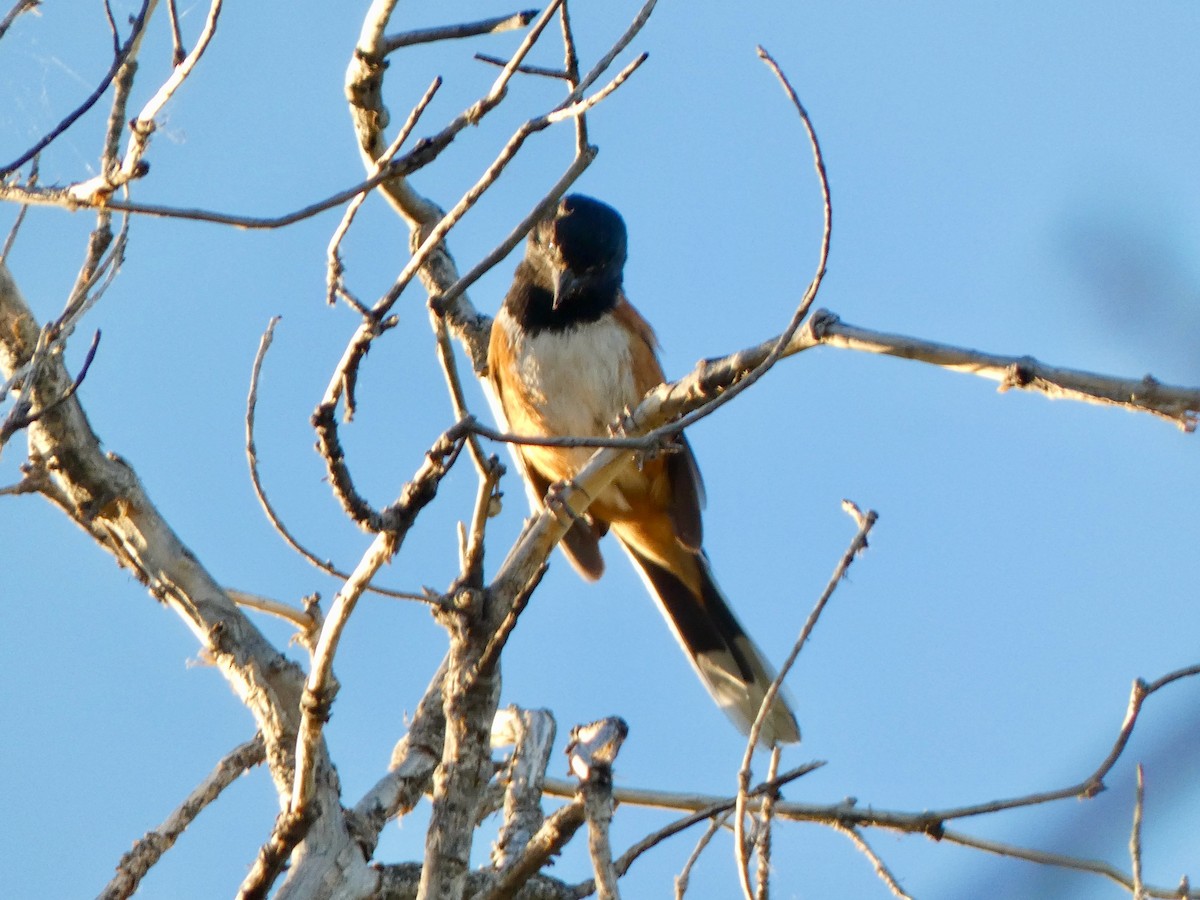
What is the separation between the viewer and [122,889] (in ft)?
8.71

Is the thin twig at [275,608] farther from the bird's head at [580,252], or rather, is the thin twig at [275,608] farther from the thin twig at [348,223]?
the bird's head at [580,252]

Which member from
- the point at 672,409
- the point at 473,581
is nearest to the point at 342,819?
the point at 473,581

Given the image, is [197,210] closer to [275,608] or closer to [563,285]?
[275,608]

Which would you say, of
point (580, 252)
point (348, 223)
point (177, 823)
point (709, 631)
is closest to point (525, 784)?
point (177, 823)

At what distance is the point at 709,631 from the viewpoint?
491 cm

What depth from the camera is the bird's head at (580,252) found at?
468cm

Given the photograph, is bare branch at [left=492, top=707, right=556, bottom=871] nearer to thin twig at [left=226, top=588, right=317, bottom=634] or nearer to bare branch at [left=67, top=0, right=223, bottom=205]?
thin twig at [left=226, top=588, right=317, bottom=634]

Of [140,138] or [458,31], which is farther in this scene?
[458,31]

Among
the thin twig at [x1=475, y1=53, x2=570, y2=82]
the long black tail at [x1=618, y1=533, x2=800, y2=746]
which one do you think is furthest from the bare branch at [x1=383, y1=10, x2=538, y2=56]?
the long black tail at [x1=618, y1=533, x2=800, y2=746]

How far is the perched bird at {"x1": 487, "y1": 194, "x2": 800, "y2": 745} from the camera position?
4578 millimetres

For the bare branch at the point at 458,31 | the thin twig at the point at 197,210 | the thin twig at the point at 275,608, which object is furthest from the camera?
the thin twig at the point at 275,608

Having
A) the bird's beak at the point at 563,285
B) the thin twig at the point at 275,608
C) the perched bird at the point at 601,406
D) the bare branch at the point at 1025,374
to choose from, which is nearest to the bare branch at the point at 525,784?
the thin twig at the point at 275,608

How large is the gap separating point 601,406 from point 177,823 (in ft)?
7.02

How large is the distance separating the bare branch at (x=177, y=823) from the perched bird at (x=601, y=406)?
1.72 metres
